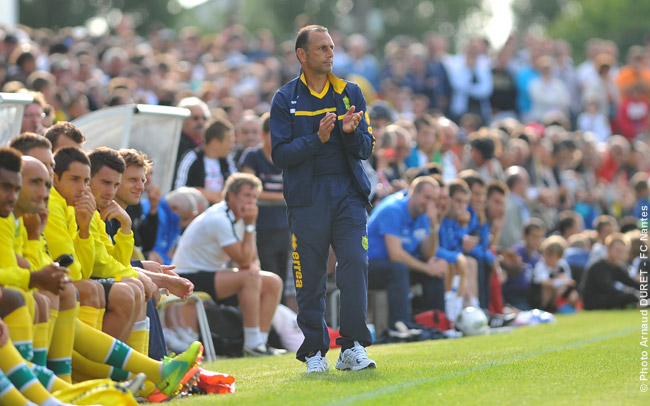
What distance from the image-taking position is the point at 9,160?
664 centimetres

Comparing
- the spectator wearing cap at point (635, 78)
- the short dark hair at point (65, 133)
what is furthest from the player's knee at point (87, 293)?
the spectator wearing cap at point (635, 78)

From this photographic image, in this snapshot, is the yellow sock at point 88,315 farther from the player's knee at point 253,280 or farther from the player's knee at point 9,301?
the player's knee at point 253,280

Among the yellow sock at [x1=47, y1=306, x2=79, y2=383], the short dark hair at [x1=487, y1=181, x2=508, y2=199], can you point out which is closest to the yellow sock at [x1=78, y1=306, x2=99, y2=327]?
the yellow sock at [x1=47, y1=306, x2=79, y2=383]

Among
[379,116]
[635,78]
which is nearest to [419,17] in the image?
[635,78]

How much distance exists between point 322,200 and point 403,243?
489 cm

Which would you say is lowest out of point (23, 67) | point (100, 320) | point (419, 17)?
point (100, 320)

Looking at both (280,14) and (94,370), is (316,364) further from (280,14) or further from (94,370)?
(280,14)

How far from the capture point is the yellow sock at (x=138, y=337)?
318 inches

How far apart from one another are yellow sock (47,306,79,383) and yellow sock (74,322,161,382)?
8.4 inches

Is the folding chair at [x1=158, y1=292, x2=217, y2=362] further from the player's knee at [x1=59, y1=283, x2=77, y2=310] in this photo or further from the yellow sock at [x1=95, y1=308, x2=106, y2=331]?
the player's knee at [x1=59, y1=283, x2=77, y2=310]

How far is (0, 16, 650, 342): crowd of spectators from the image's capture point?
13.5 meters

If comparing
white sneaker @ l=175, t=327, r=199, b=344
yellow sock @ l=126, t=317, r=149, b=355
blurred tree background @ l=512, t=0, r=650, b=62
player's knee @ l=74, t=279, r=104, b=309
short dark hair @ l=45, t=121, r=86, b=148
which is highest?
blurred tree background @ l=512, t=0, r=650, b=62

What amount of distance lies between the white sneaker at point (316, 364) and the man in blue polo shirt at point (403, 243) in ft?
13.5

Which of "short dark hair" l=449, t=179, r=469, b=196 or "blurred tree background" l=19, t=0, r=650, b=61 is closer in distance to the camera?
"short dark hair" l=449, t=179, r=469, b=196
